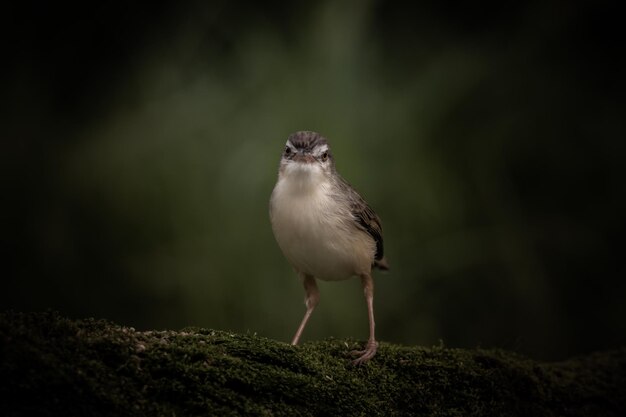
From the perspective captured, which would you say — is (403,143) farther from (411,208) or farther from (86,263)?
(86,263)

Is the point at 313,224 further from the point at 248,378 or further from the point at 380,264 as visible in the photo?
the point at 248,378

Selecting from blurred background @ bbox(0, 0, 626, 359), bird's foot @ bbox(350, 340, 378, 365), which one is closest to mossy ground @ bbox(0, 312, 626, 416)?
bird's foot @ bbox(350, 340, 378, 365)

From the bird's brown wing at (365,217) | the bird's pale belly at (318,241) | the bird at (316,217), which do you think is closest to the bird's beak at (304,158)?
the bird at (316,217)

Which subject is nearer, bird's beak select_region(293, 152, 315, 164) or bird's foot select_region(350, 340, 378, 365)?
bird's foot select_region(350, 340, 378, 365)

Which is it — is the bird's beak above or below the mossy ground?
above

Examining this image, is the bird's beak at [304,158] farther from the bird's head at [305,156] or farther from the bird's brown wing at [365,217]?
the bird's brown wing at [365,217]

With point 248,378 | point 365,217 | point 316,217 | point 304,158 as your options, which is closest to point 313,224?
point 316,217

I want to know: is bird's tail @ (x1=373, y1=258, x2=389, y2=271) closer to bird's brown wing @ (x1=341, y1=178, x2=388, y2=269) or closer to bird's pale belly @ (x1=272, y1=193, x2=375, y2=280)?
bird's brown wing @ (x1=341, y1=178, x2=388, y2=269)
